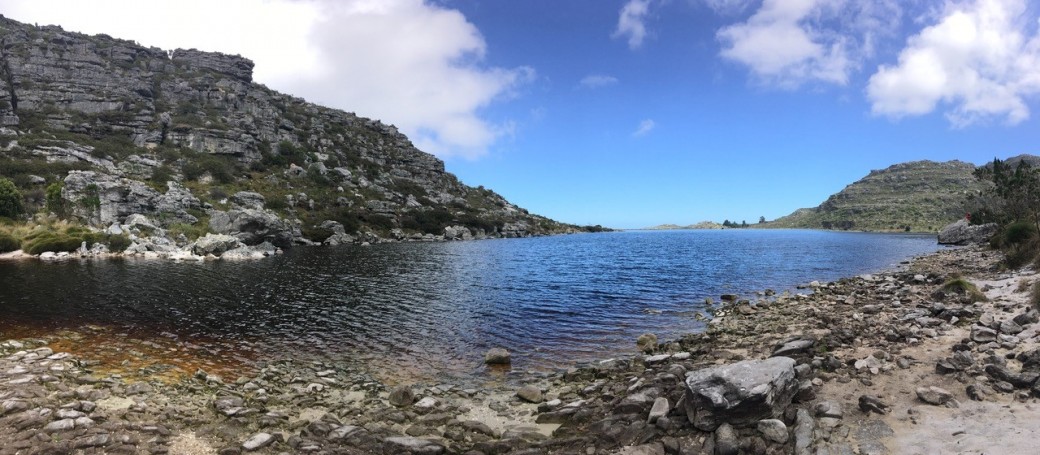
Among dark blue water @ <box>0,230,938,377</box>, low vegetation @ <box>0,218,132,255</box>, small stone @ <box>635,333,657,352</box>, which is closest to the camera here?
small stone @ <box>635,333,657,352</box>

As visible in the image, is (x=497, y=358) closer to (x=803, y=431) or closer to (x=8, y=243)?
(x=803, y=431)

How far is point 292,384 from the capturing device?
53.9 feet

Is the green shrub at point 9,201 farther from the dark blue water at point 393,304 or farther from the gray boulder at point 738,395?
the gray boulder at point 738,395

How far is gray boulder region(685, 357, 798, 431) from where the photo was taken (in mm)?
10516

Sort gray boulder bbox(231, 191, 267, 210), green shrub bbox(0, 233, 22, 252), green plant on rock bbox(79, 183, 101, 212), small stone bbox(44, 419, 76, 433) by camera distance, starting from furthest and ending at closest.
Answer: gray boulder bbox(231, 191, 267, 210) < green plant on rock bbox(79, 183, 101, 212) < green shrub bbox(0, 233, 22, 252) < small stone bbox(44, 419, 76, 433)

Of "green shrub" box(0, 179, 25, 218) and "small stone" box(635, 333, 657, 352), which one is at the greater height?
"green shrub" box(0, 179, 25, 218)

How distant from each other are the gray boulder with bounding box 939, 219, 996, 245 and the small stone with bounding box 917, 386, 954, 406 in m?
109

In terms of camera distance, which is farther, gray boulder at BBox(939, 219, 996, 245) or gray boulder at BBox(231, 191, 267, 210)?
gray boulder at BBox(231, 191, 267, 210)

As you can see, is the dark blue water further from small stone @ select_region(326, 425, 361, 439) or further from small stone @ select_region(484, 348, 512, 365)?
small stone @ select_region(326, 425, 361, 439)

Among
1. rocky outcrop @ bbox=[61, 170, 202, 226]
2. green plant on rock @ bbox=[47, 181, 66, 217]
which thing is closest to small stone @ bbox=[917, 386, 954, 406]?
rocky outcrop @ bbox=[61, 170, 202, 226]

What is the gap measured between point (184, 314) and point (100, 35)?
721 ft

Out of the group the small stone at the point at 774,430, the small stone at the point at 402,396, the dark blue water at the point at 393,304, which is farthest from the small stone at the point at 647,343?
the small stone at the point at 402,396

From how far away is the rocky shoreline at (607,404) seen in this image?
1014cm

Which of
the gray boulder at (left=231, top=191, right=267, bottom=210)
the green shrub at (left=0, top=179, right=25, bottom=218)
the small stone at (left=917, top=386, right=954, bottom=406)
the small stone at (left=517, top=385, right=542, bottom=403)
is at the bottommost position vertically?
the small stone at (left=517, top=385, right=542, bottom=403)
